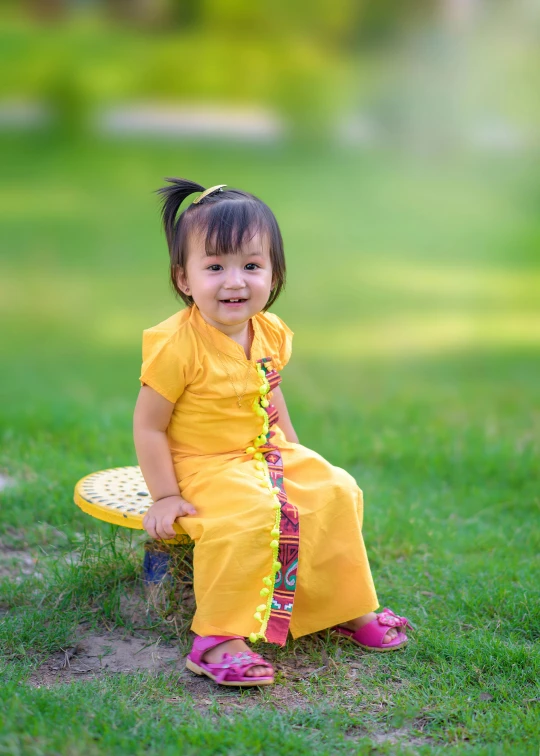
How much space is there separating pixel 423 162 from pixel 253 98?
229 cm

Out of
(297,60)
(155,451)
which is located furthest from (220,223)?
(297,60)

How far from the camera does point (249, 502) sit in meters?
2.31

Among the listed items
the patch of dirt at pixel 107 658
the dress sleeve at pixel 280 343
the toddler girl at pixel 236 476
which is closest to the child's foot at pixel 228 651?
the toddler girl at pixel 236 476

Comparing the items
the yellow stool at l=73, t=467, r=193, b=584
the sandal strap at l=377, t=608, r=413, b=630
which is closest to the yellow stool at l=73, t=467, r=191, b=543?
the yellow stool at l=73, t=467, r=193, b=584

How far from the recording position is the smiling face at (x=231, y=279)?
2.37 m

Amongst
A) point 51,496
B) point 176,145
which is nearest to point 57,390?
point 51,496

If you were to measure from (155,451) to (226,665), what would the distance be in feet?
1.74

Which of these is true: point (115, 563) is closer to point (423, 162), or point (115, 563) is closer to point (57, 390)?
point (57, 390)

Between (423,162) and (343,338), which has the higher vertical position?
(423,162)

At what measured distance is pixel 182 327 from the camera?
243 cm

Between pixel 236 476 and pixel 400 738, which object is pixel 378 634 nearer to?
pixel 400 738

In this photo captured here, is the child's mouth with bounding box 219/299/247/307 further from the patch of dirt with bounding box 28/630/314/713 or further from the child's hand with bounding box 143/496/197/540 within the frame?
the patch of dirt with bounding box 28/630/314/713

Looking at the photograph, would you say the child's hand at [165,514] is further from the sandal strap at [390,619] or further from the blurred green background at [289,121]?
the blurred green background at [289,121]

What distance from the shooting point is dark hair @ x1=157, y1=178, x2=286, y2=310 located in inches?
92.7
